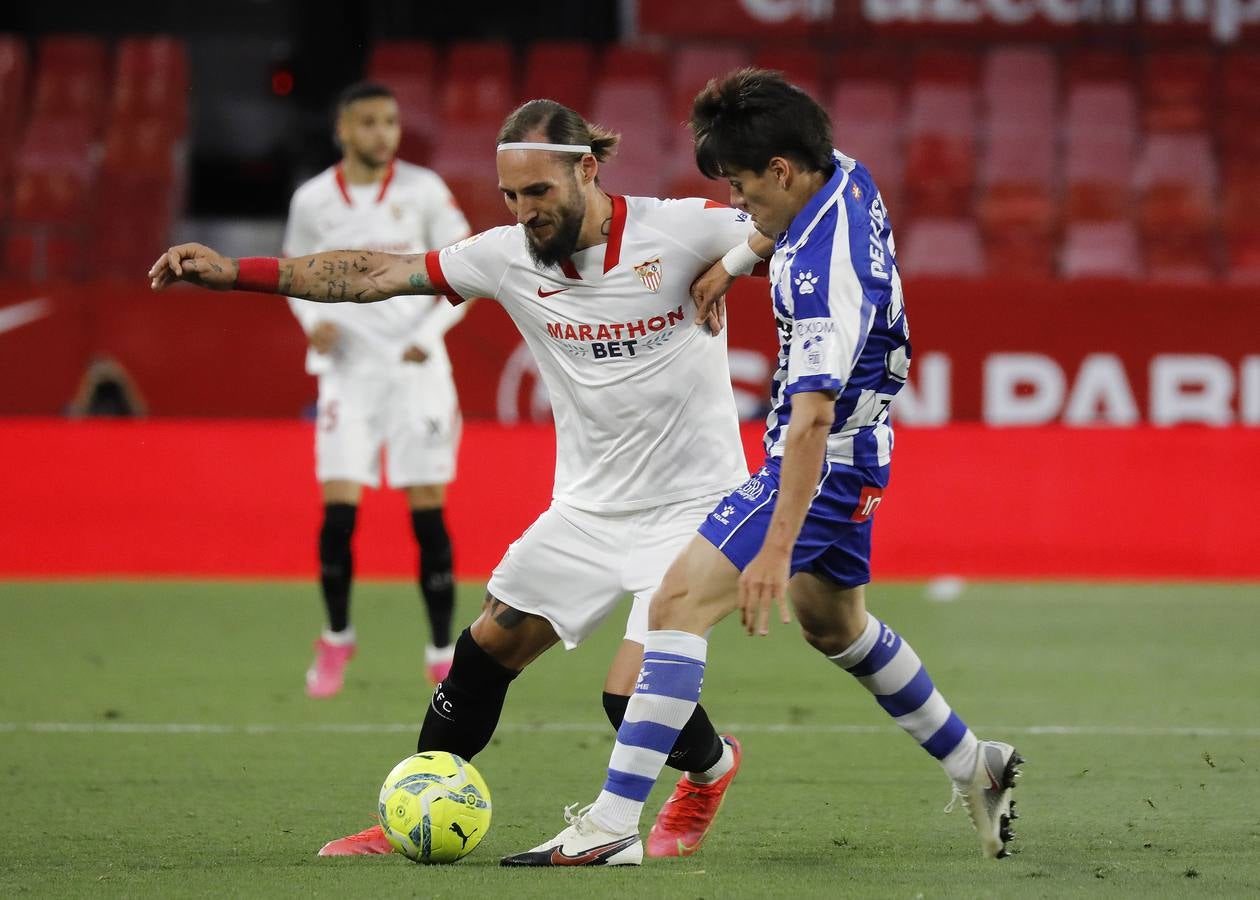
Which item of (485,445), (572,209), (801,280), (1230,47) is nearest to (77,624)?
(485,445)

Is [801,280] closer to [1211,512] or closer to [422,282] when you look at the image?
[422,282]

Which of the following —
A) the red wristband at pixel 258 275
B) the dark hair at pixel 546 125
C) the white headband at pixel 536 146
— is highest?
the dark hair at pixel 546 125

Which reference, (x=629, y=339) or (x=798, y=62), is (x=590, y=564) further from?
(x=798, y=62)

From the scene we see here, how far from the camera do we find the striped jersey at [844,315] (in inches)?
160

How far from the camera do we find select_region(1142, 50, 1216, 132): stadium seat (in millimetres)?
15578

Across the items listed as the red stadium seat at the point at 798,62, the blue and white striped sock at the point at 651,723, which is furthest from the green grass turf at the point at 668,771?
the red stadium seat at the point at 798,62

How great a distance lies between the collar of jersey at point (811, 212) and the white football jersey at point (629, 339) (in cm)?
51

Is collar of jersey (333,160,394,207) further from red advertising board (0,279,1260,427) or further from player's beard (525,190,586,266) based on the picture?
red advertising board (0,279,1260,427)

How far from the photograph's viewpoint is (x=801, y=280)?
413 cm

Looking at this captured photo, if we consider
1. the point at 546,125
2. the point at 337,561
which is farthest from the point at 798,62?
the point at 546,125

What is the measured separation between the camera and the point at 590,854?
14.3 feet

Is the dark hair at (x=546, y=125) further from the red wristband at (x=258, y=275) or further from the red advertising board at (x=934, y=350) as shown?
the red advertising board at (x=934, y=350)

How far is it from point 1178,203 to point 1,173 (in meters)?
9.85

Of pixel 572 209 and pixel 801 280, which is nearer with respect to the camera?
pixel 801 280
